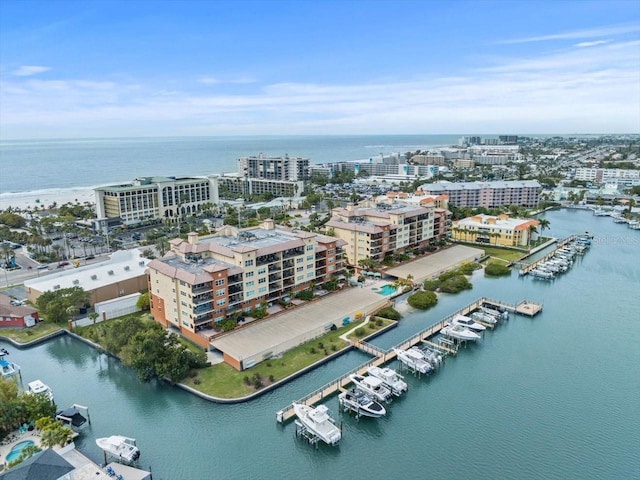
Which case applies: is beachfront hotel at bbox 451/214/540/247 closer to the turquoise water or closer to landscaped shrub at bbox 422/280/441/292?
landscaped shrub at bbox 422/280/441/292

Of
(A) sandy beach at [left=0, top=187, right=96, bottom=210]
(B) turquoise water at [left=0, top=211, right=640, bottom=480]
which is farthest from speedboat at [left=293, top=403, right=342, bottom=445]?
(A) sandy beach at [left=0, top=187, right=96, bottom=210]

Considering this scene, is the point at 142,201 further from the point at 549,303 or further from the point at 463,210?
the point at 549,303

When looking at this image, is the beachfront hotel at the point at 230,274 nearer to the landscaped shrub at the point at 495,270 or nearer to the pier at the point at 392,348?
the pier at the point at 392,348

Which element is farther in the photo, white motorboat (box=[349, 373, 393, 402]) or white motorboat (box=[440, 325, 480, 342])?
white motorboat (box=[440, 325, 480, 342])

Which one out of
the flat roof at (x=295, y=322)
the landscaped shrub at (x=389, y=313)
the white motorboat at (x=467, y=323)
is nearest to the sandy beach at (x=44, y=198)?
the flat roof at (x=295, y=322)

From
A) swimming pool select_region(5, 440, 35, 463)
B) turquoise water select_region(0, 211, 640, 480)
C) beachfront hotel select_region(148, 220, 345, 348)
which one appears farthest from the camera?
beachfront hotel select_region(148, 220, 345, 348)

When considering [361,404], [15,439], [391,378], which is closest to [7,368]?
[15,439]
